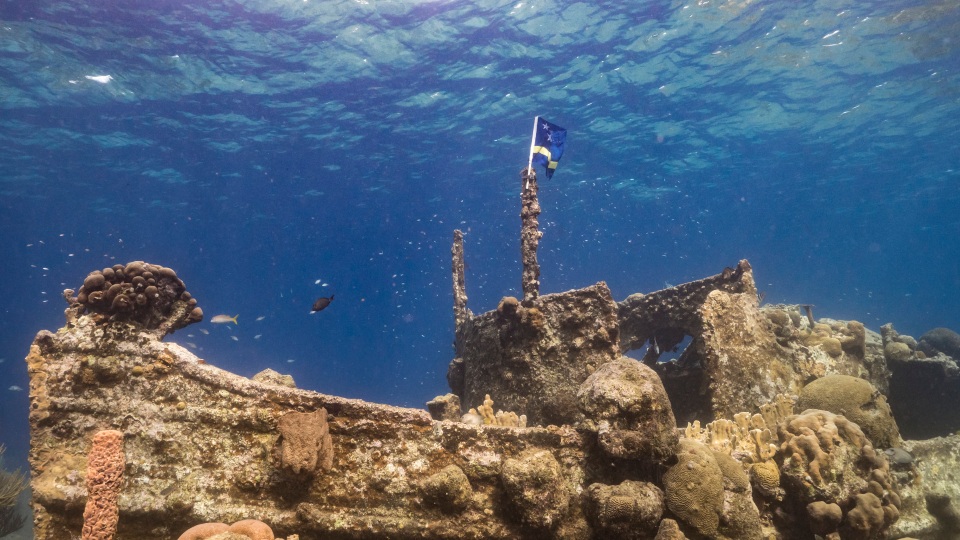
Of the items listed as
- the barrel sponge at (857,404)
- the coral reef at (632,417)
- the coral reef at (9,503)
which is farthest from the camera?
the coral reef at (9,503)

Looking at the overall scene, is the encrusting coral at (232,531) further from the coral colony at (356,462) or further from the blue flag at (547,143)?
the blue flag at (547,143)

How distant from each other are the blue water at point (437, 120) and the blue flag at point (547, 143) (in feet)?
47.8

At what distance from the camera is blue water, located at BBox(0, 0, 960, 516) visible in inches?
764

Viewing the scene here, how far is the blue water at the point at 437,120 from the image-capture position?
1941cm

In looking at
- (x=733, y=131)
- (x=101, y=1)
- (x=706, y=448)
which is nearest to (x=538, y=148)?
(x=706, y=448)

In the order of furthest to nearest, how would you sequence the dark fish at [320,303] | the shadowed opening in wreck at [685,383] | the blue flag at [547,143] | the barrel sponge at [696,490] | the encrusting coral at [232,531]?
the dark fish at [320,303], the shadowed opening in wreck at [685,383], the blue flag at [547,143], the barrel sponge at [696,490], the encrusting coral at [232,531]

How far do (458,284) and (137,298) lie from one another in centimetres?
613

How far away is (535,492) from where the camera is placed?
13.6ft

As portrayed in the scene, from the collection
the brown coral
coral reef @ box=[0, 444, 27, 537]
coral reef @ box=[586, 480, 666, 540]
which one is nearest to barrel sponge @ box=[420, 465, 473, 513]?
the brown coral

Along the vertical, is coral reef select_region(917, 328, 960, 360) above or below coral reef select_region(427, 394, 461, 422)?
above

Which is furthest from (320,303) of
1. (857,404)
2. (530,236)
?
(857,404)

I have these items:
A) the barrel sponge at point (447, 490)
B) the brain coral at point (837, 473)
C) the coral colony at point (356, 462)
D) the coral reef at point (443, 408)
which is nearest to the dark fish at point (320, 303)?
the coral reef at point (443, 408)

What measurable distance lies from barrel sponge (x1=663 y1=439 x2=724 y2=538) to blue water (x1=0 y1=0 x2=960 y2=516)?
1900 centimetres

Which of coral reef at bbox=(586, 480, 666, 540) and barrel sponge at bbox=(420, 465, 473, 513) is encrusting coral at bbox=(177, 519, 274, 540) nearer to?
barrel sponge at bbox=(420, 465, 473, 513)
